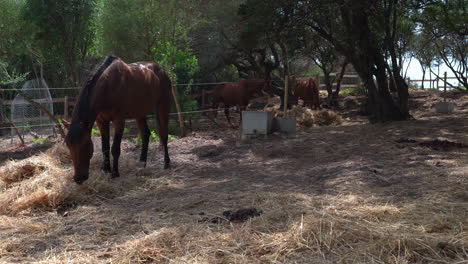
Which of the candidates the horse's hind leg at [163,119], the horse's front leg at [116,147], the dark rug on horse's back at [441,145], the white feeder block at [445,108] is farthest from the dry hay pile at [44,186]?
the white feeder block at [445,108]

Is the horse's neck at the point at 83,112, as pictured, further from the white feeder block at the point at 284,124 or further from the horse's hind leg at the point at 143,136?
the white feeder block at the point at 284,124

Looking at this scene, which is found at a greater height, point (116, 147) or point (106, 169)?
point (116, 147)

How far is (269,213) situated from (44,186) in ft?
8.78

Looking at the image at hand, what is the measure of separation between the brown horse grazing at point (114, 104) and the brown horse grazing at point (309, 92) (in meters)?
8.03

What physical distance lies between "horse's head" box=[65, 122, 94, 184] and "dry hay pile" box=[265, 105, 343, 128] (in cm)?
712

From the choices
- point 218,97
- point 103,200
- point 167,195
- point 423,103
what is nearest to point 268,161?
point 167,195

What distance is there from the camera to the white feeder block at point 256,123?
30.3 feet

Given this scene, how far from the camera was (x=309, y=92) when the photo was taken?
14.1 meters

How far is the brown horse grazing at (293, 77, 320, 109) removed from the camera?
14008mm

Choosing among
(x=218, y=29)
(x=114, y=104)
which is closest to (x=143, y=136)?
(x=114, y=104)

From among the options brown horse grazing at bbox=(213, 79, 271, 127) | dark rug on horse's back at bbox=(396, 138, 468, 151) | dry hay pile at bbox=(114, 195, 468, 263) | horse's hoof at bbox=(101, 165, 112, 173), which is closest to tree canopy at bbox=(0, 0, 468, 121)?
brown horse grazing at bbox=(213, 79, 271, 127)

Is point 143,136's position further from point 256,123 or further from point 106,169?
point 256,123

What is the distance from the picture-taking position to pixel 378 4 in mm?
9992

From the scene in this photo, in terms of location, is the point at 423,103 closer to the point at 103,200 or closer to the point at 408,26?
the point at 408,26
